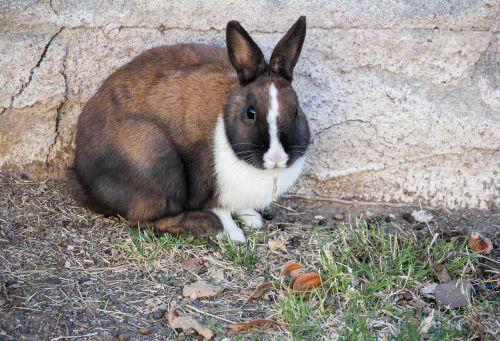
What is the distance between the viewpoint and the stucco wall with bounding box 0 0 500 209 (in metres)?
3.80

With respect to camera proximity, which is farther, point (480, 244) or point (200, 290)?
point (480, 244)

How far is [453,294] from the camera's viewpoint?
3.18 meters

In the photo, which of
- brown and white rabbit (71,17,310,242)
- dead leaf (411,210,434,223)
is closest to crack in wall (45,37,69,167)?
brown and white rabbit (71,17,310,242)

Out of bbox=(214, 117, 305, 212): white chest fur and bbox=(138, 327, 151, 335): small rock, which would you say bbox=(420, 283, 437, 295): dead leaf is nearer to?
bbox=(214, 117, 305, 212): white chest fur

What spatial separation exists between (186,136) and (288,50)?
0.62 m

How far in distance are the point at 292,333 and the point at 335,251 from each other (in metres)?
0.67

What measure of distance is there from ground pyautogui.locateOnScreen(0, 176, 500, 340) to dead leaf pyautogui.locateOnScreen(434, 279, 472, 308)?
0.03 meters

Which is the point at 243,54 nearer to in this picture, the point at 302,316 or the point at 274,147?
the point at 274,147

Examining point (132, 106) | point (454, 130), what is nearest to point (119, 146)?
point (132, 106)

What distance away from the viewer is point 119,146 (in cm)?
361

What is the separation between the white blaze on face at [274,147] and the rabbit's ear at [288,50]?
0.21m

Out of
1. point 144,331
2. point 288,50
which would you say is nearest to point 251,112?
point 288,50

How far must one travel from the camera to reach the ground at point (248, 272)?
2986 millimetres

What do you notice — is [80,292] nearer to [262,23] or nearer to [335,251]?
[335,251]
